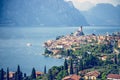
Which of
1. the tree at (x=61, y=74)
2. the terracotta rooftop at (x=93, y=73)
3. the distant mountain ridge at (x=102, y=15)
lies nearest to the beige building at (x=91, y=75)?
the terracotta rooftop at (x=93, y=73)

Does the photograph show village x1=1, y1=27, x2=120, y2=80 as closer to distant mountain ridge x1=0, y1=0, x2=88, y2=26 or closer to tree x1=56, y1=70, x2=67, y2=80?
tree x1=56, y1=70, x2=67, y2=80

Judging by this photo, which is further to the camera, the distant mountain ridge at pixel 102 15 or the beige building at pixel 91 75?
the distant mountain ridge at pixel 102 15

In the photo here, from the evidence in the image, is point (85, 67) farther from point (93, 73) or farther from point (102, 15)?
point (102, 15)

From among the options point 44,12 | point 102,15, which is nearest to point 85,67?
point 44,12

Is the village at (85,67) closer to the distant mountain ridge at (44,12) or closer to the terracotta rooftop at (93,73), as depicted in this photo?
the terracotta rooftop at (93,73)

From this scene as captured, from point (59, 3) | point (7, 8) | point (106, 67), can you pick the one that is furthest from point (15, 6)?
point (106, 67)

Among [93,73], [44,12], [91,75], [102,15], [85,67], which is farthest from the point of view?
[102,15]

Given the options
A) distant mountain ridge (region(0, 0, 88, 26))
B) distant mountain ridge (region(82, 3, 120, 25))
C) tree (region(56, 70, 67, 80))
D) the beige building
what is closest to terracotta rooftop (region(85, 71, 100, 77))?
the beige building
